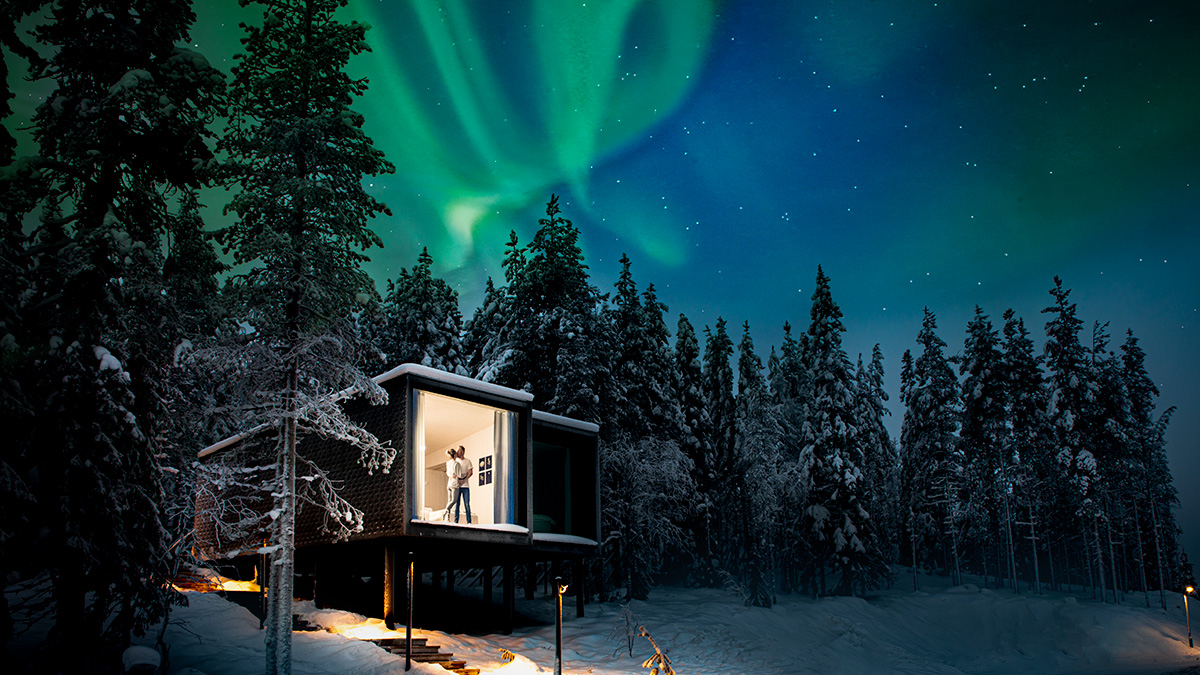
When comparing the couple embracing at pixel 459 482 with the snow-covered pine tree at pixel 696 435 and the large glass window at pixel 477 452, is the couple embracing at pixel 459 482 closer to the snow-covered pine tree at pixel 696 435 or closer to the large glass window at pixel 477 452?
the large glass window at pixel 477 452

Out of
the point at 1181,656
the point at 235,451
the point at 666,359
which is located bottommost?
the point at 1181,656

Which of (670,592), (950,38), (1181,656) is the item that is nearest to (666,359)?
(670,592)

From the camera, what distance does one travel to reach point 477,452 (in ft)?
60.0

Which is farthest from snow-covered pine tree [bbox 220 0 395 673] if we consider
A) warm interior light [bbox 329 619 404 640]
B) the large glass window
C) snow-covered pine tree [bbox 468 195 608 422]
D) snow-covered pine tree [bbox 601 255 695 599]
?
snow-covered pine tree [bbox 601 255 695 599]

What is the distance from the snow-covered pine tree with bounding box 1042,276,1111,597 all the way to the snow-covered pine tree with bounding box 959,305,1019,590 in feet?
7.78

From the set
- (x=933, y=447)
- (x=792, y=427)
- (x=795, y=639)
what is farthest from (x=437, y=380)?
(x=933, y=447)

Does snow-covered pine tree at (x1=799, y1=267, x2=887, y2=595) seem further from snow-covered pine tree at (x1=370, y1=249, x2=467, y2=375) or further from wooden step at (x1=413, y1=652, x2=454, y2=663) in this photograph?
wooden step at (x1=413, y1=652, x2=454, y2=663)

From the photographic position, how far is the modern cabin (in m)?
15.0

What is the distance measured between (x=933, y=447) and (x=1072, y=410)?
6.88 m

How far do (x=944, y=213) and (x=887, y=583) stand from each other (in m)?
61.0

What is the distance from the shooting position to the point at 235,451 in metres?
16.8

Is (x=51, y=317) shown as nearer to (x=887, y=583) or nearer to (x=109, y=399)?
(x=109, y=399)

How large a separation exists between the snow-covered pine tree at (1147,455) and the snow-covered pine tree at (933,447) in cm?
847

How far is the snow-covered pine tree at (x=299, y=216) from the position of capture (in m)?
13.5
